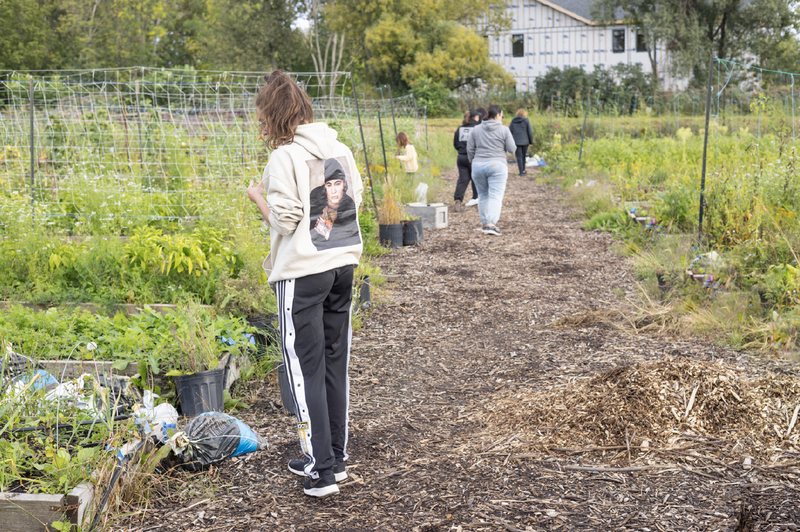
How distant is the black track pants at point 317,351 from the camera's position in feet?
9.22

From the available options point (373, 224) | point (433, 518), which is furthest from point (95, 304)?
point (373, 224)

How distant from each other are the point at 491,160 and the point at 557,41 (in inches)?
1274

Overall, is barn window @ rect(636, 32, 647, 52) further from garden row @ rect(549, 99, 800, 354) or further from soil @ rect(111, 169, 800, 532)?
soil @ rect(111, 169, 800, 532)

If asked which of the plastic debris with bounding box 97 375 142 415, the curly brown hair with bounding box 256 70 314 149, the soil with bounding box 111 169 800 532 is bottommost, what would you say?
the soil with bounding box 111 169 800 532

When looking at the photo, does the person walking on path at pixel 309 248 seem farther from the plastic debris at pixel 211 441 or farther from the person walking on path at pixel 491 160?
the person walking on path at pixel 491 160

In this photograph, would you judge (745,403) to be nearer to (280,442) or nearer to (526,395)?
(526,395)

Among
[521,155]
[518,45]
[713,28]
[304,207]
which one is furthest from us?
[518,45]

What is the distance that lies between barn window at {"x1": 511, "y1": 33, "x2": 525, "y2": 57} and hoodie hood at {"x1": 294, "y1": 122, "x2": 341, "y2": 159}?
3901cm

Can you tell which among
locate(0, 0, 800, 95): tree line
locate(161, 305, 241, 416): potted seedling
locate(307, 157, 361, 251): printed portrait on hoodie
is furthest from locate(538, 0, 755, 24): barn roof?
locate(307, 157, 361, 251): printed portrait on hoodie

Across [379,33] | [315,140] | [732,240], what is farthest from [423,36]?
[315,140]

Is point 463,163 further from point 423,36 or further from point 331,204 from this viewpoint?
point 423,36

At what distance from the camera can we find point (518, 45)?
39625 mm

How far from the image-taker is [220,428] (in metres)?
3.35

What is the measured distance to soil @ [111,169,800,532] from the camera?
281 cm
